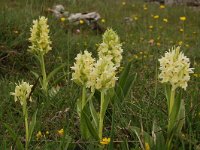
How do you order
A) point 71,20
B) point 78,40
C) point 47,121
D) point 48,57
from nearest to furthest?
point 47,121 → point 48,57 → point 78,40 → point 71,20

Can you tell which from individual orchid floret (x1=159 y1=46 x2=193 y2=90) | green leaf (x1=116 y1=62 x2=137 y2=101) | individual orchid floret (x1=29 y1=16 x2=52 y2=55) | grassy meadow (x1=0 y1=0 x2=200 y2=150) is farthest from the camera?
individual orchid floret (x1=29 y1=16 x2=52 y2=55)

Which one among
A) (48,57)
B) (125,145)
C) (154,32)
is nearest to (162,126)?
(125,145)

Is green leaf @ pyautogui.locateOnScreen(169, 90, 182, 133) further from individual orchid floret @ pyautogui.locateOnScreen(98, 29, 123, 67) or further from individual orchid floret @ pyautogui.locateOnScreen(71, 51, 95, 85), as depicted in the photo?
individual orchid floret @ pyautogui.locateOnScreen(98, 29, 123, 67)

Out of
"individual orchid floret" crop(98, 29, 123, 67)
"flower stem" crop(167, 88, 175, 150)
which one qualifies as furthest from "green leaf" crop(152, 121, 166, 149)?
"individual orchid floret" crop(98, 29, 123, 67)

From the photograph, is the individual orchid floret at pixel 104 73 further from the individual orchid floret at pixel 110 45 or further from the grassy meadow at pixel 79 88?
the individual orchid floret at pixel 110 45

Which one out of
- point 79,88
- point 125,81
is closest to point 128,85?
point 125,81

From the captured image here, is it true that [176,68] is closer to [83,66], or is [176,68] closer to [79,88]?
[83,66]

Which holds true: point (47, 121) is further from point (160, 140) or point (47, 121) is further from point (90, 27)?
point (90, 27)
